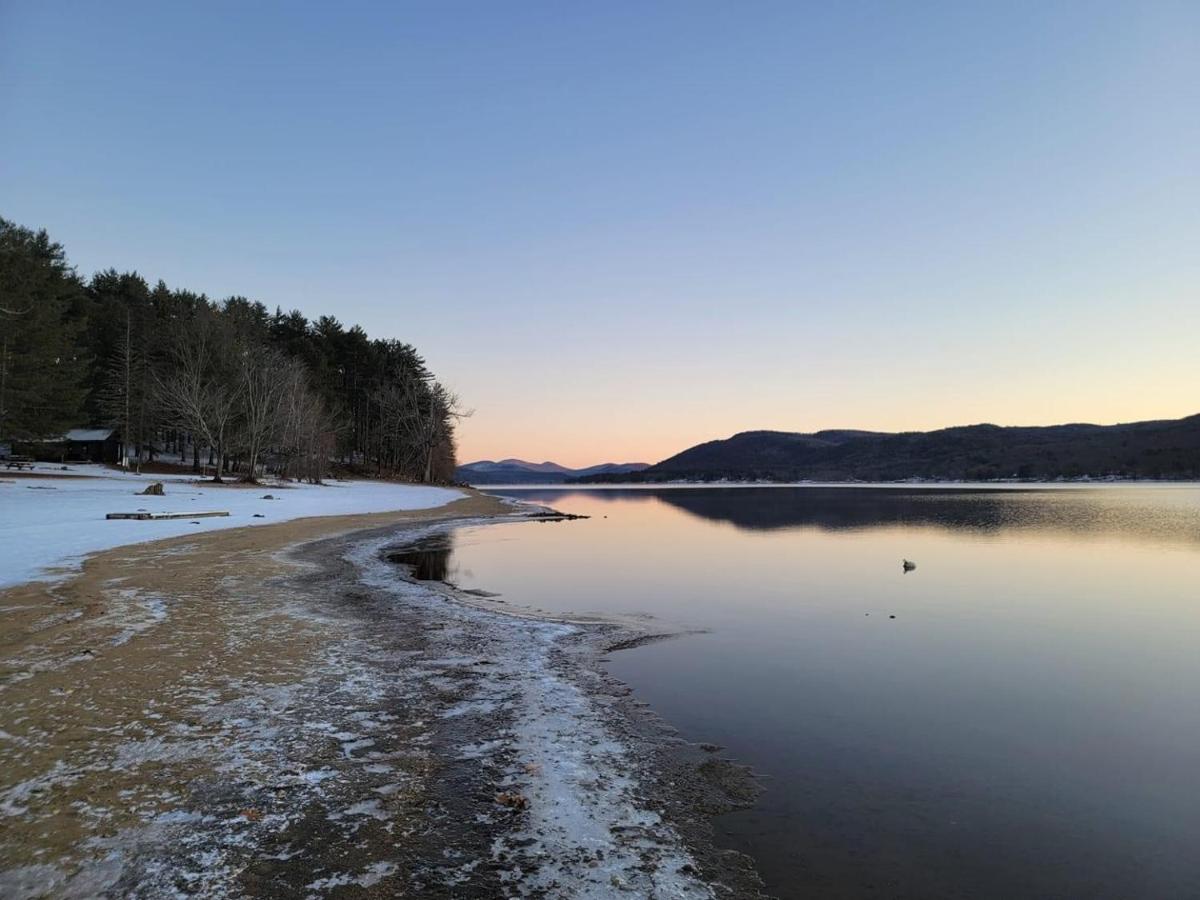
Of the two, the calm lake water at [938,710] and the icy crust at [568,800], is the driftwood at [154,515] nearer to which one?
the calm lake water at [938,710]

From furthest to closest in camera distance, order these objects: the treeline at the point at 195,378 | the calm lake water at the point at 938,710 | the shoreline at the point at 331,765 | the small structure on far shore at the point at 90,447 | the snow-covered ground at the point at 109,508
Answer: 1. the small structure on far shore at the point at 90,447
2. the treeline at the point at 195,378
3. the snow-covered ground at the point at 109,508
4. the calm lake water at the point at 938,710
5. the shoreline at the point at 331,765

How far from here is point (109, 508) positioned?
3120 cm

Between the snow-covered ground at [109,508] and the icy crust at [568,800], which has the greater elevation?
the snow-covered ground at [109,508]

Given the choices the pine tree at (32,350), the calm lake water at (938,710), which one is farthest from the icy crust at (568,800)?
the pine tree at (32,350)

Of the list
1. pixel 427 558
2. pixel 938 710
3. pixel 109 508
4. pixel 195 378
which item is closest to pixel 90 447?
pixel 195 378

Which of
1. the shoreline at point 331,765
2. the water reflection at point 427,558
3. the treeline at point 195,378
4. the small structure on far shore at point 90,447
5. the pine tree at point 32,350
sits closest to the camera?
the shoreline at point 331,765

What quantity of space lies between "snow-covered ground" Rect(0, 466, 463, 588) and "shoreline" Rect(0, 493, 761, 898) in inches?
331

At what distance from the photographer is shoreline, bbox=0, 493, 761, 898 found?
179 inches

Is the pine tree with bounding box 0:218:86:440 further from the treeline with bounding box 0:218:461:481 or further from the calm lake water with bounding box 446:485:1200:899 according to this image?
the calm lake water with bounding box 446:485:1200:899

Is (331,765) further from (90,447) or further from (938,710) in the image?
(90,447)

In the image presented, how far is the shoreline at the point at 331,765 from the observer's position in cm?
455

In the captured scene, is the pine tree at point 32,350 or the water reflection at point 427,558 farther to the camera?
the pine tree at point 32,350

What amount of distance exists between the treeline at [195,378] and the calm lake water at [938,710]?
34336 mm

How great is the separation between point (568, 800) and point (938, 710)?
6.21 metres
